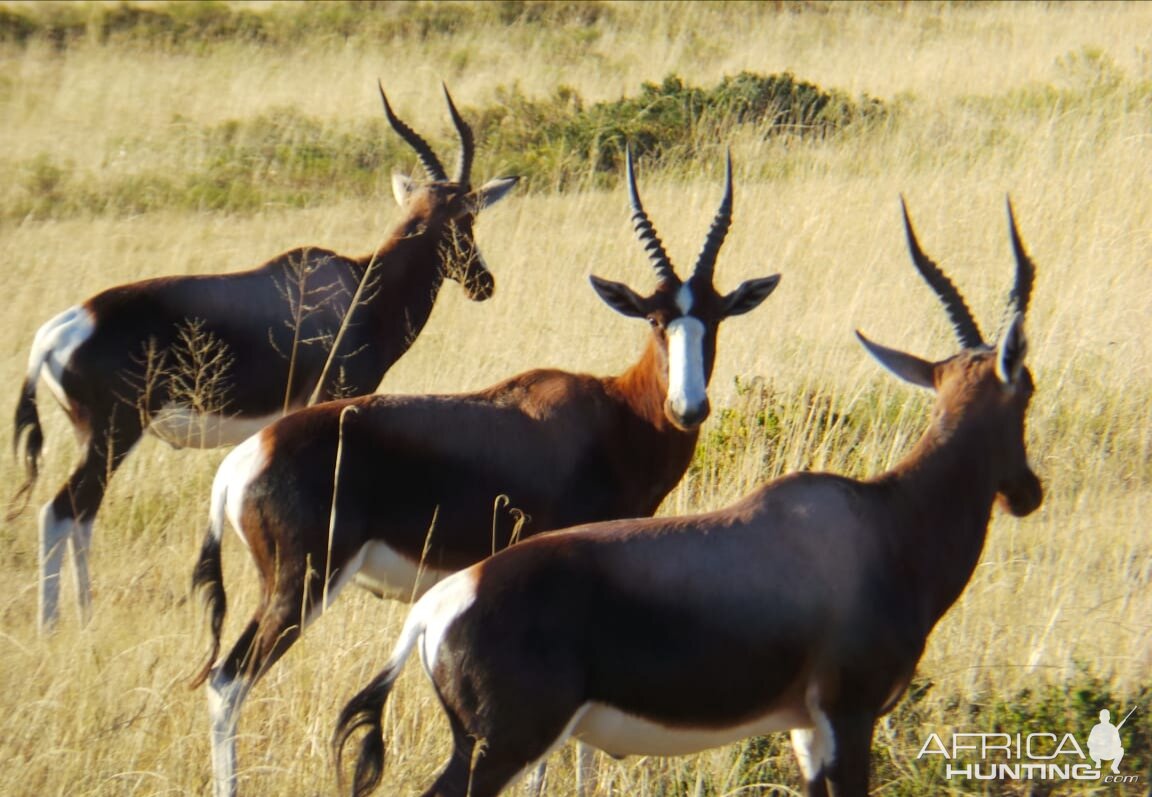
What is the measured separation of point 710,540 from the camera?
4.05 m

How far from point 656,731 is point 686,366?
186 centimetres

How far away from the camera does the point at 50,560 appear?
257 inches

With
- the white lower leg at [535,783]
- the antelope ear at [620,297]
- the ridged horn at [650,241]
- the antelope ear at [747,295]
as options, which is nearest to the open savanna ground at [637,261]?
the white lower leg at [535,783]

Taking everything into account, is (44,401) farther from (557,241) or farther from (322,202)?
(322,202)

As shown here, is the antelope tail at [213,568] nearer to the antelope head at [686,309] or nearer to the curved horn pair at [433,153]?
the antelope head at [686,309]

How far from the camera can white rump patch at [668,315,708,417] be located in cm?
536

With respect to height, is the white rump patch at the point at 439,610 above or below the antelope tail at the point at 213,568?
above

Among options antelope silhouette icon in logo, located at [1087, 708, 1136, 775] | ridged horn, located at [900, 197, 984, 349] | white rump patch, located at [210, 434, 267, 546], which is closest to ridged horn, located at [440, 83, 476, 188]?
white rump patch, located at [210, 434, 267, 546]

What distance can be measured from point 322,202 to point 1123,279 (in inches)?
305

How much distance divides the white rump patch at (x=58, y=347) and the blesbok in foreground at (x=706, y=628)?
347 centimetres

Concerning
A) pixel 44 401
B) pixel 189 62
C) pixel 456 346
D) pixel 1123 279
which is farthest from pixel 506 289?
pixel 189 62

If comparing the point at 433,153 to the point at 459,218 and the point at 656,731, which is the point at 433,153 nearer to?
the point at 459,218

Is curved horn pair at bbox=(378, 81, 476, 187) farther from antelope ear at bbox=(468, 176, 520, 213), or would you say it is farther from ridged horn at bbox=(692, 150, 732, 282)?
ridged horn at bbox=(692, 150, 732, 282)

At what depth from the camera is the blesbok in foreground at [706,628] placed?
369 centimetres
